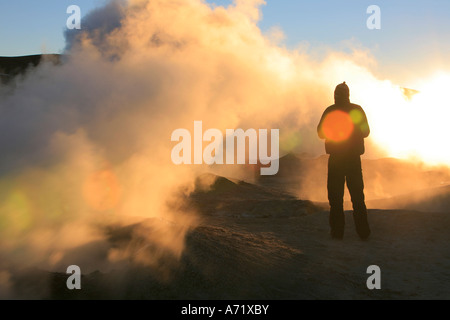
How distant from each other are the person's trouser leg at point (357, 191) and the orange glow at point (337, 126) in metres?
0.38

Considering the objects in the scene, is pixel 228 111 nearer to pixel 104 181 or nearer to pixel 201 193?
pixel 201 193

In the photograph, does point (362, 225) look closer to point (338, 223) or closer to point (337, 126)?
point (338, 223)

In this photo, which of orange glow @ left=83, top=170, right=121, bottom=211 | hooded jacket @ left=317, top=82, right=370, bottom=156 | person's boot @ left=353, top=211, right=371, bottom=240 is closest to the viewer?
hooded jacket @ left=317, top=82, right=370, bottom=156

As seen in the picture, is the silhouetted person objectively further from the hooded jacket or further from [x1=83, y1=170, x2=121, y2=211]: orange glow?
[x1=83, y1=170, x2=121, y2=211]: orange glow

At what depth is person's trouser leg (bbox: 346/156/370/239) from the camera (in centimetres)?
561

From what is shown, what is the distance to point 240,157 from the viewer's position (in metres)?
21.5

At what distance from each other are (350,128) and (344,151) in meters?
0.34

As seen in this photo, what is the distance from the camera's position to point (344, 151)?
5617 mm

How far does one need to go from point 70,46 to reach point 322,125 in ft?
21.9

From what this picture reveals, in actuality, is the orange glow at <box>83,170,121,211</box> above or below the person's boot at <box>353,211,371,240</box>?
above

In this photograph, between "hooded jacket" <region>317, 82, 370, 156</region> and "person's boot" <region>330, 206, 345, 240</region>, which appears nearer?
"hooded jacket" <region>317, 82, 370, 156</region>

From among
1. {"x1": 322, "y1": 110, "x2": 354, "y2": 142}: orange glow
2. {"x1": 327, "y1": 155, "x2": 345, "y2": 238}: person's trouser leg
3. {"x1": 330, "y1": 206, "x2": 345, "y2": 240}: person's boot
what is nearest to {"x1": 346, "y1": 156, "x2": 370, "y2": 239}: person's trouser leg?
{"x1": 327, "y1": 155, "x2": 345, "y2": 238}: person's trouser leg

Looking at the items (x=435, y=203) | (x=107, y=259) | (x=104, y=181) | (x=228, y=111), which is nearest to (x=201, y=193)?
(x=228, y=111)

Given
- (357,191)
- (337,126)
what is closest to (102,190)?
(337,126)
